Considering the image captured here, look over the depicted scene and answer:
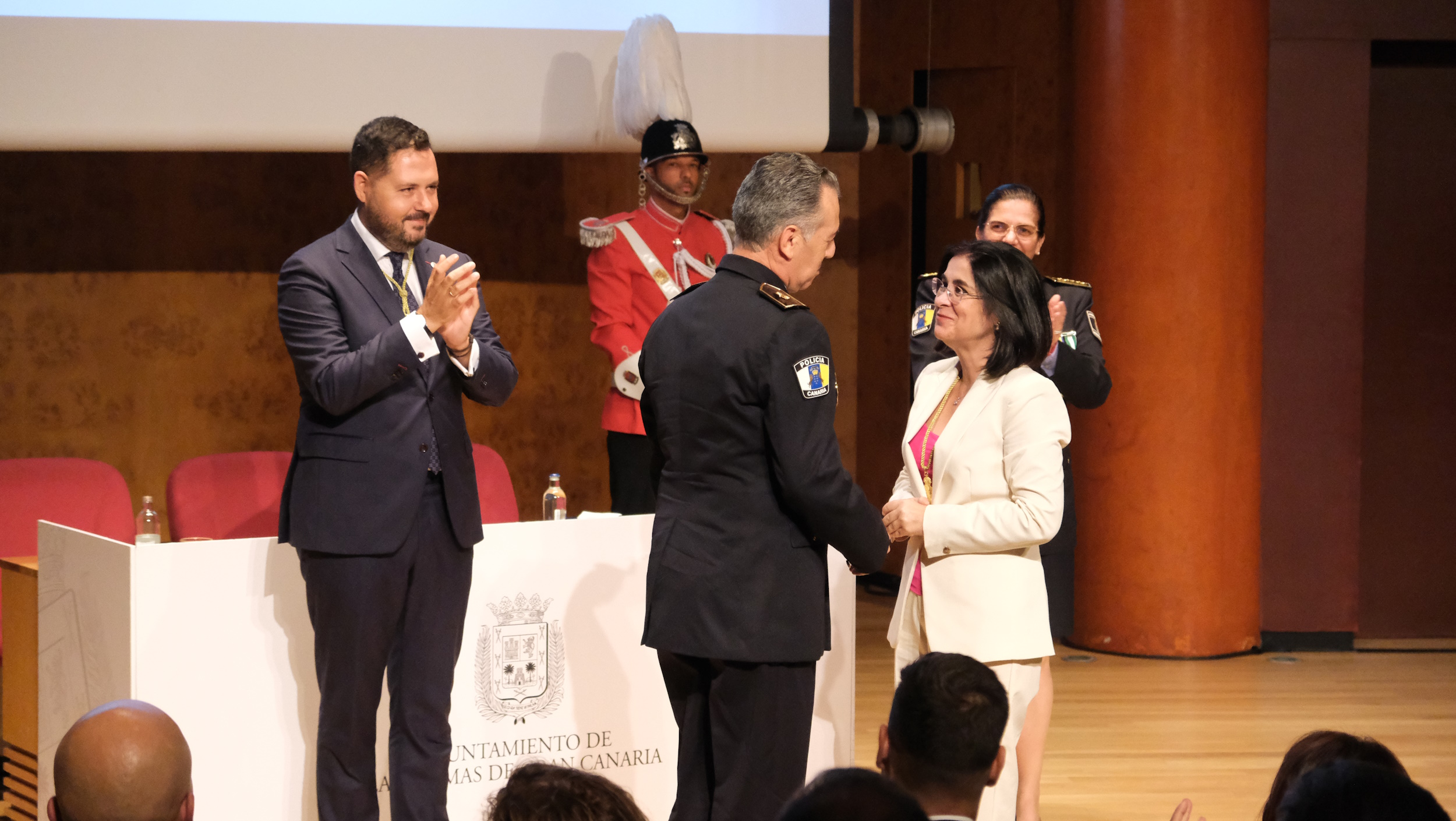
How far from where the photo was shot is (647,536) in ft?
11.0

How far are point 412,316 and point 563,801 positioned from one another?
4.89 feet

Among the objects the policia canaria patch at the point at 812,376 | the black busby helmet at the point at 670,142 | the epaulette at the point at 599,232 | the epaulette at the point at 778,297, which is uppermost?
the black busby helmet at the point at 670,142

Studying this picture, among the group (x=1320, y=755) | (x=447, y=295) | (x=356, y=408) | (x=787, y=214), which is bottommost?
(x=1320, y=755)

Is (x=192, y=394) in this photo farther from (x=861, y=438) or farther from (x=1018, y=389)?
(x=1018, y=389)

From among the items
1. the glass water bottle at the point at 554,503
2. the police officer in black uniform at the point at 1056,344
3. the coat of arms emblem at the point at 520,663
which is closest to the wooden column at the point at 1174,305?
the police officer in black uniform at the point at 1056,344

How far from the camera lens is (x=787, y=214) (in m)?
2.36

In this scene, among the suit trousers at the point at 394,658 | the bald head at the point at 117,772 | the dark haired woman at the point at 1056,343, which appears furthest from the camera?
the dark haired woman at the point at 1056,343

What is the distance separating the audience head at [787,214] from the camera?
7.75 feet

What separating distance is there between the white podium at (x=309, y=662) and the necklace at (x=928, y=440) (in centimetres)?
64

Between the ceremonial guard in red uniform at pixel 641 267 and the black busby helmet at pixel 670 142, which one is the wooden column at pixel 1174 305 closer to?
the ceremonial guard in red uniform at pixel 641 267

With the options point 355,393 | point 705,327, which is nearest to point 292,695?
point 355,393

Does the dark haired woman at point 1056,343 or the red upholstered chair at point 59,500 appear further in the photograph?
the red upholstered chair at point 59,500

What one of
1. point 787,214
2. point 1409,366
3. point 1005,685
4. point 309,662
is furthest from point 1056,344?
point 1409,366

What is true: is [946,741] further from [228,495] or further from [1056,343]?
[228,495]
